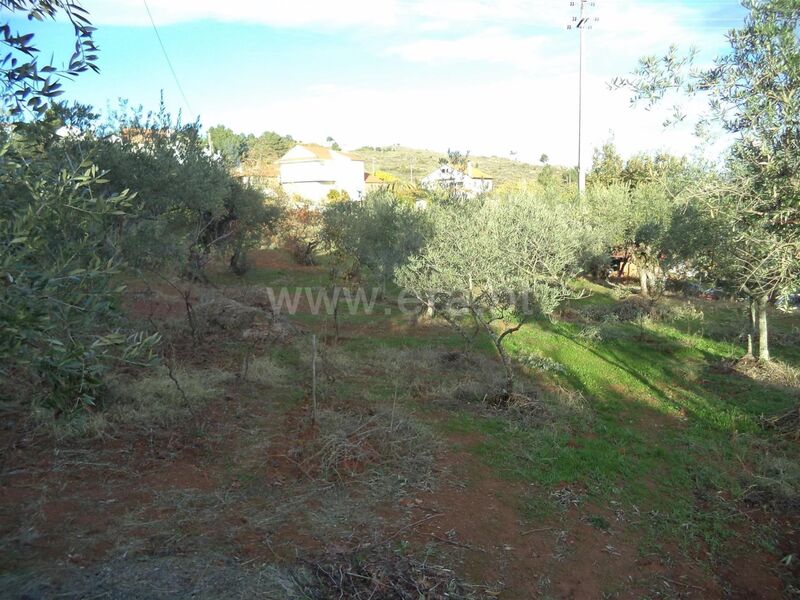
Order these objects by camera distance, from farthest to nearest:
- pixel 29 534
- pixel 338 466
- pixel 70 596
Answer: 1. pixel 338 466
2. pixel 29 534
3. pixel 70 596

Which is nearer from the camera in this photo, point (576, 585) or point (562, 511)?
point (576, 585)

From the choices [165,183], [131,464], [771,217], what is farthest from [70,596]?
[165,183]

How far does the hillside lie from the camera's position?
70.7m

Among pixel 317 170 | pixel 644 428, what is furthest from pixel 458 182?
pixel 317 170

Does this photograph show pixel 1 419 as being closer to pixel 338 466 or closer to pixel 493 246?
pixel 338 466

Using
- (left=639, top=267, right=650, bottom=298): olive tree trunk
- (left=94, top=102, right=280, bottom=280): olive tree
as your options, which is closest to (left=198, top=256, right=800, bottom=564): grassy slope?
(left=94, top=102, right=280, bottom=280): olive tree

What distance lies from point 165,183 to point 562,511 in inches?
355

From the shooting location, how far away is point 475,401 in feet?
31.2

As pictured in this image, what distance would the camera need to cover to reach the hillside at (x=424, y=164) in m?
70.7

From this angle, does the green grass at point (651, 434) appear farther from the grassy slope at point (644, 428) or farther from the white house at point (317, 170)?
the white house at point (317, 170)

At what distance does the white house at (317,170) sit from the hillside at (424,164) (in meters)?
8.75

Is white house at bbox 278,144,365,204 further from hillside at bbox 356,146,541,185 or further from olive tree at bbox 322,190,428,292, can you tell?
olive tree at bbox 322,190,428,292

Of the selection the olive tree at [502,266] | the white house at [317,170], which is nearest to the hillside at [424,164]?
the white house at [317,170]

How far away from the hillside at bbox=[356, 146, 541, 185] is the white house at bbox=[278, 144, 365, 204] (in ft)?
28.7
